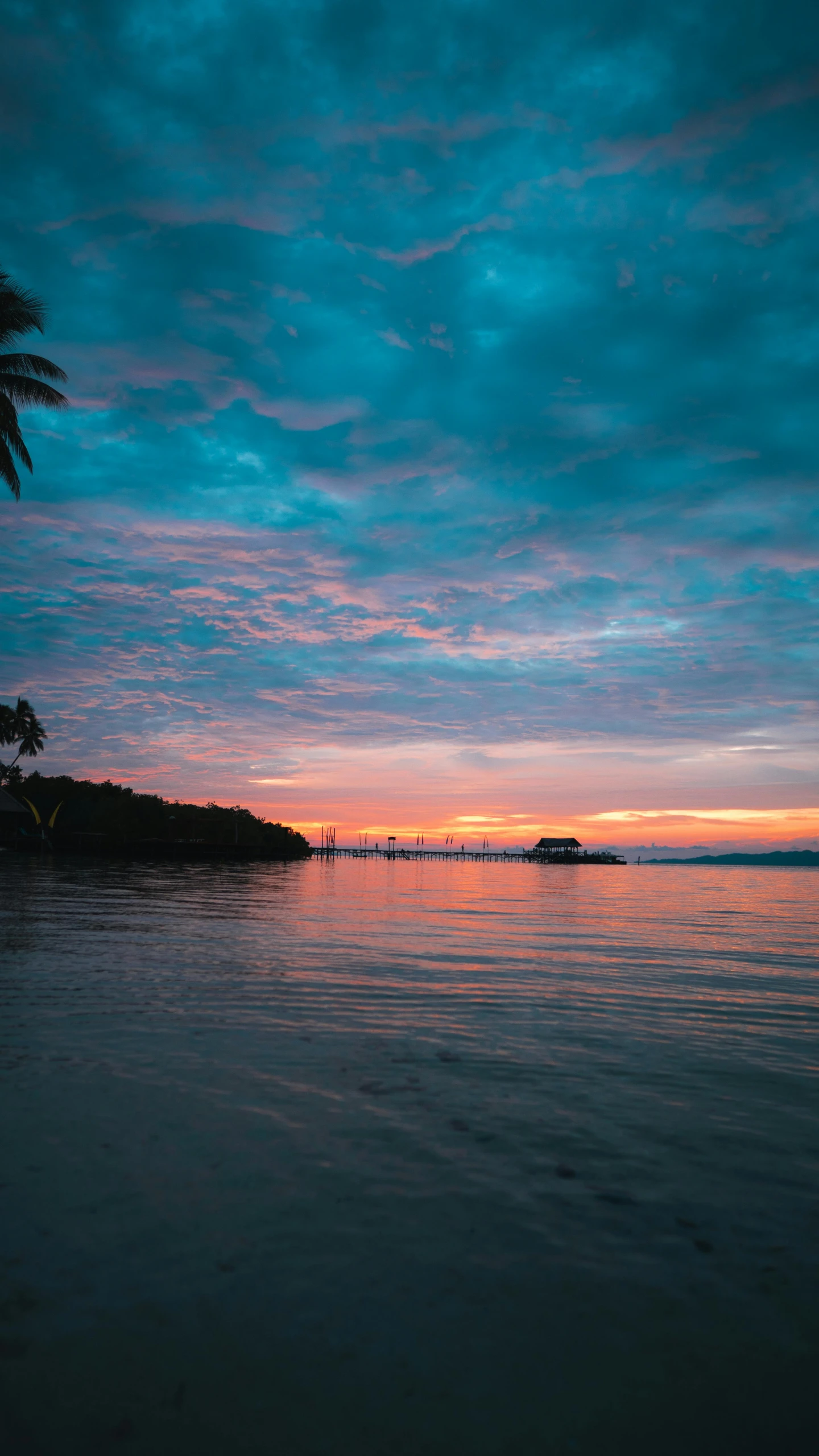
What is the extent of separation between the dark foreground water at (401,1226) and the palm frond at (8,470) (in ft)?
81.1

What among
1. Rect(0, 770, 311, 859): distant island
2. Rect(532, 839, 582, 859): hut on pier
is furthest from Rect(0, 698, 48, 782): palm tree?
Rect(532, 839, 582, 859): hut on pier

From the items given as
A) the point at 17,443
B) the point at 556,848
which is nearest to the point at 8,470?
the point at 17,443

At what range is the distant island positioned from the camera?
259 feet

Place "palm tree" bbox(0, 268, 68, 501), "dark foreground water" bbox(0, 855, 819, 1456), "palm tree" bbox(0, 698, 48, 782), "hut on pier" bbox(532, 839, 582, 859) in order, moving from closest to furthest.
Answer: "dark foreground water" bbox(0, 855, 819, 1456)
"palm tree" bbox(0, 268, 68, 501)
"palm tree" bbox(0, 698, 48, 782)
"hut on pier" bbox(532, 839, 582, 859)

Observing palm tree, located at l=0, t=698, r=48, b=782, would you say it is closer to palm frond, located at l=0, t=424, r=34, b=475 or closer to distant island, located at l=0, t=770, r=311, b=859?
distant island, located at l=0, t=770, r=311, b=859

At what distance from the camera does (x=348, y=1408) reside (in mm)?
2580

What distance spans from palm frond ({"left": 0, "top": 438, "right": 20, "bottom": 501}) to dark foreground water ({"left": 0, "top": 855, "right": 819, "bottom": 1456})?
24704 mm

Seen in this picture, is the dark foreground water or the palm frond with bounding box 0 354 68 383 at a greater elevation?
the palm frond with bounding box 0 354 68 383

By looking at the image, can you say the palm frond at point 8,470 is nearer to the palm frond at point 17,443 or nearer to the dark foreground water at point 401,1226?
the palm frond at point 17,443

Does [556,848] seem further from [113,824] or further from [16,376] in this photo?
[16,376]

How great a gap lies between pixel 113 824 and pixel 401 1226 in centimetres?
9394

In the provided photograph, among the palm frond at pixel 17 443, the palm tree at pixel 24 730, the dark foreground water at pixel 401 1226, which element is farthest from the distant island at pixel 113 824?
the dark foreground water at pixel 401 1226

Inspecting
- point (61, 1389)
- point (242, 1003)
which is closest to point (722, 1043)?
point (242, 1003)

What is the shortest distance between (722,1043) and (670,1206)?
15.4 ft
